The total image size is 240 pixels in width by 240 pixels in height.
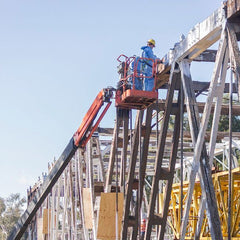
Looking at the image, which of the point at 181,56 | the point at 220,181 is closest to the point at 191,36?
the point at 181,56

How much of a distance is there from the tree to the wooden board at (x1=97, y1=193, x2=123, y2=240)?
54.0 meters

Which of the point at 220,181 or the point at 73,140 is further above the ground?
the point at 73,140

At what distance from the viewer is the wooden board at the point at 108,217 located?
13656mm

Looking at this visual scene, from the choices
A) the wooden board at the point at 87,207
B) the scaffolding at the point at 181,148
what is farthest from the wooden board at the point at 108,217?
the wooden board at the point at 87,207

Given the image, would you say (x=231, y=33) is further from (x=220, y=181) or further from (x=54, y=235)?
(x=54, y=235)

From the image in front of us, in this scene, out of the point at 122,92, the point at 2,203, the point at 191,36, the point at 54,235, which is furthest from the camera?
the point at 2,203

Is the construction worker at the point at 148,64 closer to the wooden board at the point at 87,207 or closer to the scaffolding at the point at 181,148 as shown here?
the scaffolding at the point at 181,148

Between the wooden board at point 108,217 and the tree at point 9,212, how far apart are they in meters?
54.0

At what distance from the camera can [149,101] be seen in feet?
42.9

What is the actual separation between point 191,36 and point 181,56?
2.17 ft

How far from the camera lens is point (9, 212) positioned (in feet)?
228

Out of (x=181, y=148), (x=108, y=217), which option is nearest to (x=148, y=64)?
(x=181, y=148)

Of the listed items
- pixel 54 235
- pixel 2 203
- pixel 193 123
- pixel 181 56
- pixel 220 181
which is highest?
pixel 181 56

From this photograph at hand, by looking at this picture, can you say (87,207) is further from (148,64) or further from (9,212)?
(9,212)
